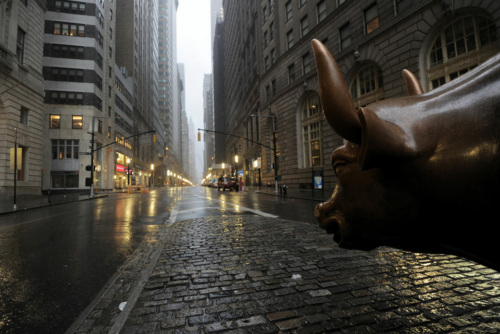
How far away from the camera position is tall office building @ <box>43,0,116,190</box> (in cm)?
3919

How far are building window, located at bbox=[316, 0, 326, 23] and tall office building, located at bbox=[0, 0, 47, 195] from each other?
2816 centimetres

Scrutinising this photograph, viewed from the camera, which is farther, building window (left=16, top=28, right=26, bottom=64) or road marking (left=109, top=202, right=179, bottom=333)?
building window (left=16, top=28, right=26, bottom=64)

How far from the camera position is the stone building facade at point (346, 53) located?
15.8 meters

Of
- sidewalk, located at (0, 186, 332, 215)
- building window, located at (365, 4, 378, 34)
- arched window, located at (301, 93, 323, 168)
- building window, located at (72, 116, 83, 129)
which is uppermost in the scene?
building window, located at (365, 4, 378, 34)

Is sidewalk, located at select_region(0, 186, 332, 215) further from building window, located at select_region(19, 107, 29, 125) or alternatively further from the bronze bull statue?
the bronze bull statue

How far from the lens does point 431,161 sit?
5.08ft

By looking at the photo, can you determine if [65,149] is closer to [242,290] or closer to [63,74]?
[63,74]

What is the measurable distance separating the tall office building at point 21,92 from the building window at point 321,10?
2816 centimetres

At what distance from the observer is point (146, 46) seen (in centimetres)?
8562

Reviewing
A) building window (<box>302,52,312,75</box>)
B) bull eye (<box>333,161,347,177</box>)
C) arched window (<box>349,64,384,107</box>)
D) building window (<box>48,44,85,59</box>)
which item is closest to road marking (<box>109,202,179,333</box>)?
bull eye (<box>333,161,347,177</box>)

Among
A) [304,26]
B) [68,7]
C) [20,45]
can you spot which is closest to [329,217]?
[304,26]

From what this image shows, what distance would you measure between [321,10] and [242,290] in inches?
1233

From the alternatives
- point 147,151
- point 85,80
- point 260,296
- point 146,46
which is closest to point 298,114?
point 260,296

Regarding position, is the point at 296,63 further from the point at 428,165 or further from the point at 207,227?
the point at 428,165
